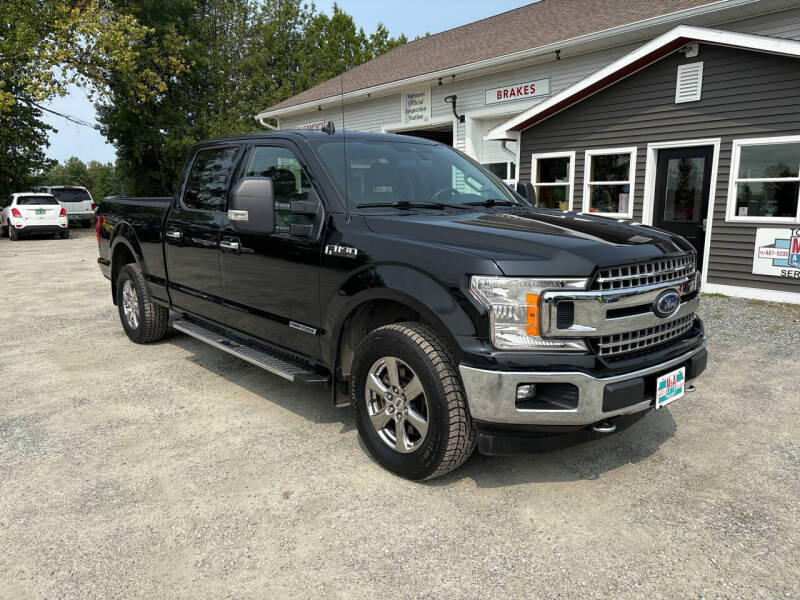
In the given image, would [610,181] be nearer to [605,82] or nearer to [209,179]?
[605,82]

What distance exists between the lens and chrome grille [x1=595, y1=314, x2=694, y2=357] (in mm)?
2927

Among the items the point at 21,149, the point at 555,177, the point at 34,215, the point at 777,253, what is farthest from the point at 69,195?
the point at 777,253

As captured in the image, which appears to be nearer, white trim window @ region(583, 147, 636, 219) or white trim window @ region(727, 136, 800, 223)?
white trim window @ region(727, 136, 800, 223)

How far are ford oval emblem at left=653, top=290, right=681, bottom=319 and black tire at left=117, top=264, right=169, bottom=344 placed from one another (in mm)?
4800

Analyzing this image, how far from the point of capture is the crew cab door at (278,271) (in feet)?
12.6

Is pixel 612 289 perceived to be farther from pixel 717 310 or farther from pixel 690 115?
pixel 690 115

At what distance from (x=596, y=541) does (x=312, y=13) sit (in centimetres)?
4353

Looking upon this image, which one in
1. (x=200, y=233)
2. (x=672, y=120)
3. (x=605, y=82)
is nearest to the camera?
(x=200, y=233)

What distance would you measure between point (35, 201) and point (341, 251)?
22434mm

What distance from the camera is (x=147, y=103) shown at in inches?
1169

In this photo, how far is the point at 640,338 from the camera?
3.08 m

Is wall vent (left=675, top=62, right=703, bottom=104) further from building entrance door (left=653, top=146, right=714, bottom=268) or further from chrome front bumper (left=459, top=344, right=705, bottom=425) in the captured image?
chrome front bumper (left=459, top=344, right=705, bottom=425)

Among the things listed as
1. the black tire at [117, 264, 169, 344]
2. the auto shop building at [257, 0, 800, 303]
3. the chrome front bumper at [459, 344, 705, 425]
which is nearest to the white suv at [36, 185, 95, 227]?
the auto shop building at [257, 0, 800, 303]

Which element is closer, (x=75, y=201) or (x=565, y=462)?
(x=565, y=462)
